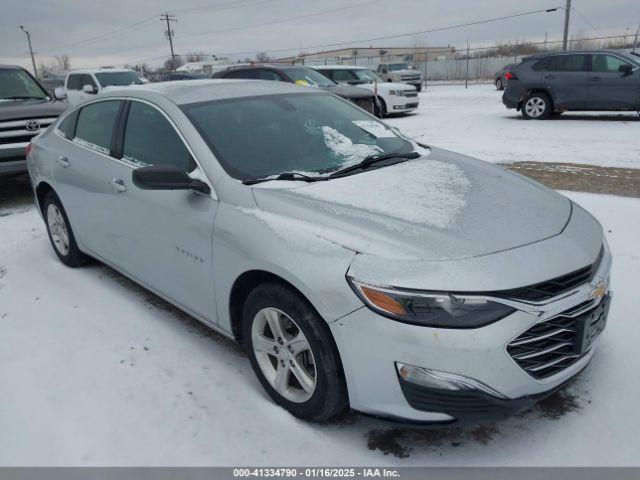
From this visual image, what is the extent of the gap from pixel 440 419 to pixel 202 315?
157 centimetres

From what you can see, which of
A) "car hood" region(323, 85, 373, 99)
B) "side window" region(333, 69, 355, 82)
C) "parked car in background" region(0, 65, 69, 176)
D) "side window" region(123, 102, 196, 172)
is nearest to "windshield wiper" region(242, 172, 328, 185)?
"side window" region(123, 102, 196, 172)

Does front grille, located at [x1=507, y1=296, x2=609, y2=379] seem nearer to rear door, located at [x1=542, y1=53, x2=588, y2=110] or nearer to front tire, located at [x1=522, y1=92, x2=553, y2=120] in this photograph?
rear door, located at [x1=542, y1=53, x2=588, y2=110]

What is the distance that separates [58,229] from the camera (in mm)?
4828

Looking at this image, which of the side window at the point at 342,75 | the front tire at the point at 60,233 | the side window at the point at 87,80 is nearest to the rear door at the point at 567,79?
the side window at the point at 342,75

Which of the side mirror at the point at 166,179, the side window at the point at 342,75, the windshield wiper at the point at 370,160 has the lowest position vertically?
the windshield wiper at the point at 370,160

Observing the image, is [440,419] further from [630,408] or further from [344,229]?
[630,408]

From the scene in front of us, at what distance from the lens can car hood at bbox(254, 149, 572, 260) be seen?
2309 mm

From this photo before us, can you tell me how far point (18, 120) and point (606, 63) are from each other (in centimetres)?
1220

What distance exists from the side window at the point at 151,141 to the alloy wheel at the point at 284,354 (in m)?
1.05

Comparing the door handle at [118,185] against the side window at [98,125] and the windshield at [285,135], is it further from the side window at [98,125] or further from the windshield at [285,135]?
the windshield at [285,135]

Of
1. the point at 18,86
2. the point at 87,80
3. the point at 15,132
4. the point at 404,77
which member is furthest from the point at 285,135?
the point at 404,77

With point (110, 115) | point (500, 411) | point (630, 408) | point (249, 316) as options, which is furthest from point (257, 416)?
point (110, 115)

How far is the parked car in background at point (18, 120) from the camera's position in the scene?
6.90 metres

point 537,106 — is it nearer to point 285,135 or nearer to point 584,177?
point 584,177
